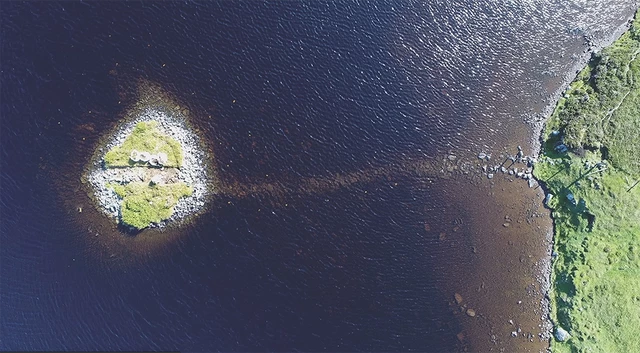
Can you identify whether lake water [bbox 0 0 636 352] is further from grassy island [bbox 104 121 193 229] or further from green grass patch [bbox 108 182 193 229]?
grassy island [bbox 104 121 193 229]

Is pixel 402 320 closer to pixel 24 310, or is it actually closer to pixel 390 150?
pixel 390 150

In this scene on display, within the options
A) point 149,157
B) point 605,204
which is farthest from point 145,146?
point 605,204

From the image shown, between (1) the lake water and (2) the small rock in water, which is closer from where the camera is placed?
(2) the small rock in water

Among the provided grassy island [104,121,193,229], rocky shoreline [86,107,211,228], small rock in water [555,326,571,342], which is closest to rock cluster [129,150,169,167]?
grassy island [104,121,193,229]

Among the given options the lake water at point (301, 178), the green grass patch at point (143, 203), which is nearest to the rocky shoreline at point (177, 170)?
the green grass patch at point (143, 203)

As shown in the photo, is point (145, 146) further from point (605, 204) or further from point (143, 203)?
point (605, 204)

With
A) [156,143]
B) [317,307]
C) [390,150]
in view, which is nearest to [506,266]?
[390,150]
